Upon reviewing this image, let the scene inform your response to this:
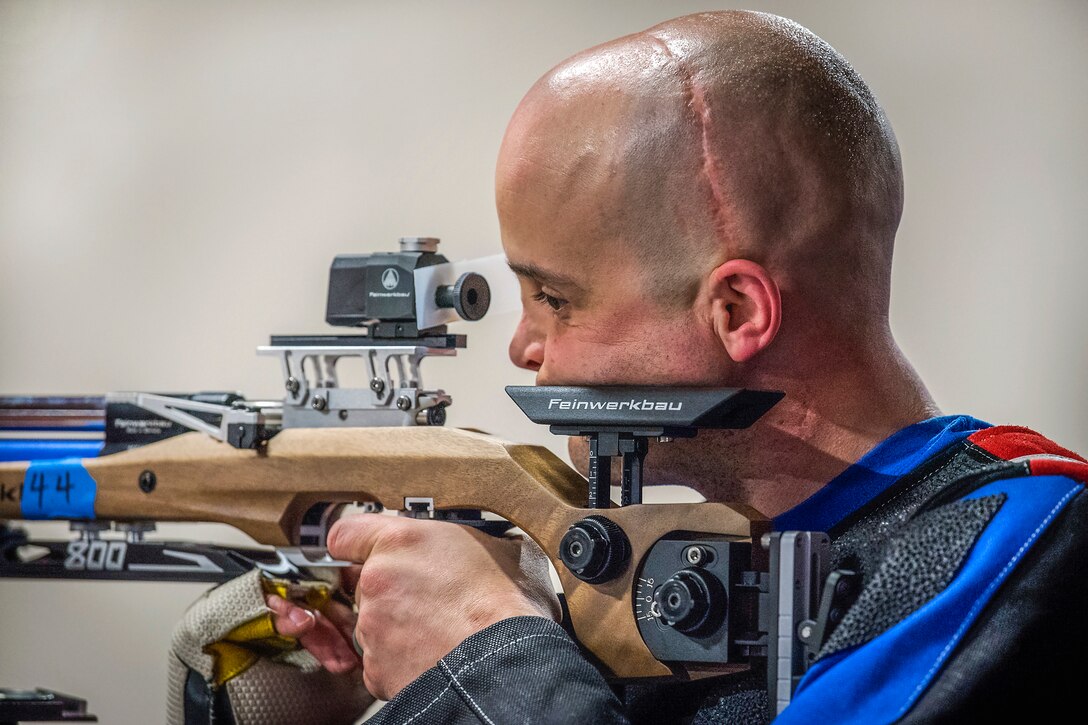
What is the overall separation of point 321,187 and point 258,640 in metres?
1.08

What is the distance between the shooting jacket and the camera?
77 centimetres

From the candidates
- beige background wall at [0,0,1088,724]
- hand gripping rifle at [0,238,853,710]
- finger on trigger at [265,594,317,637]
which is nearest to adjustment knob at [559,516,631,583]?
hand gripping rifle at [0,238,853,710]

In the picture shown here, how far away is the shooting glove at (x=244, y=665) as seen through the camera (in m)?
1.32

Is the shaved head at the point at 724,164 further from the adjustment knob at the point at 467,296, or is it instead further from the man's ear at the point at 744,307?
the adjustment knob at the point at 467,296

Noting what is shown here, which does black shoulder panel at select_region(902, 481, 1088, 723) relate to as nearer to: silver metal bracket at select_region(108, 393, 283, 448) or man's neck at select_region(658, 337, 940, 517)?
man's neck at select_region(658, 337, 940, 517)

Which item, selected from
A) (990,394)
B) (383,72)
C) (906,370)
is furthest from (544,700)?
(383,72)

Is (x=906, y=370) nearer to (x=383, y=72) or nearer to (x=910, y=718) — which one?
(x=910, y=718)

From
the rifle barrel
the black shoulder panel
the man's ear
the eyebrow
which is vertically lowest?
the black shoulder panel

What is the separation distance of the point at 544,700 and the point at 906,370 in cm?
43

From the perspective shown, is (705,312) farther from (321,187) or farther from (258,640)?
(321,187)

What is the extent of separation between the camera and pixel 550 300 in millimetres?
1073

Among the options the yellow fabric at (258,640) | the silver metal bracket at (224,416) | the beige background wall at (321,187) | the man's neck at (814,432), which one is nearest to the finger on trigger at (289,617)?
the yellow fabric at (258,640)

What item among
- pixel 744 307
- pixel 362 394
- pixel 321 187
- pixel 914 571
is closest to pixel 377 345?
pixel 362 394

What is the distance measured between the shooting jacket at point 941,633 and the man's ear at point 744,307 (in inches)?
7.1
